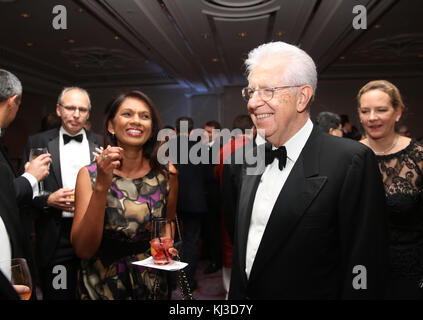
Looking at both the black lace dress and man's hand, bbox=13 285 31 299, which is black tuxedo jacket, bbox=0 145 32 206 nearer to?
man's hand, bbox=13 285 31 299

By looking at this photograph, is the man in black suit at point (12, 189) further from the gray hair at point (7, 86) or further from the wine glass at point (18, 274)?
the wine glass at point (18, 274)

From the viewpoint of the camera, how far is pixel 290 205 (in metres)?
1.14

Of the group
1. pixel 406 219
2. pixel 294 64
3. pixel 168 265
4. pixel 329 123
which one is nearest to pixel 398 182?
pixel 406 219

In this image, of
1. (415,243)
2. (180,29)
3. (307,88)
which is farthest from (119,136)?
(180,29)

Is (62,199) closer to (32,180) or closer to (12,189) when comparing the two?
(32,180)

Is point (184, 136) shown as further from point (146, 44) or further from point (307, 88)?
point (146, 44)

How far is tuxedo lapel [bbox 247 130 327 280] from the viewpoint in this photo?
1.13m

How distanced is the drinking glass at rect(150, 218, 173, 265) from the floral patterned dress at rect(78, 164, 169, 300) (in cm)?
32

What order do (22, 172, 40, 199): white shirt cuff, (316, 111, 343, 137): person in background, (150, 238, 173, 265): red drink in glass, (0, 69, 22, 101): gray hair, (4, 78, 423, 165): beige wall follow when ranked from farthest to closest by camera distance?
(4, 78, 423, 165): beige wall < (316, 111, 343, 137): person in background < (22, 172, 40, 199): white shirt cuff < (0, 69, 22, 101): gray hair < (150, 238, 173, 265): red drink in glass

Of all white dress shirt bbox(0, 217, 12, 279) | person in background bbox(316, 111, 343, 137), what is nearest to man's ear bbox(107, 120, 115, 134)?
white dress shirt bbox(0, 217, 12, 279)

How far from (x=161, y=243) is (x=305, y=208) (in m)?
0.61

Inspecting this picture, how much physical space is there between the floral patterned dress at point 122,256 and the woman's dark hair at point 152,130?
222mm

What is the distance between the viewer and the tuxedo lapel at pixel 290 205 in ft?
3.69
